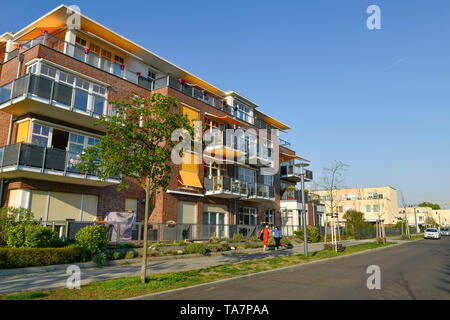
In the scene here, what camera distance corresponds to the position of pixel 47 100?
15.2 meters

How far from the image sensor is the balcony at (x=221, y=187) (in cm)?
2420

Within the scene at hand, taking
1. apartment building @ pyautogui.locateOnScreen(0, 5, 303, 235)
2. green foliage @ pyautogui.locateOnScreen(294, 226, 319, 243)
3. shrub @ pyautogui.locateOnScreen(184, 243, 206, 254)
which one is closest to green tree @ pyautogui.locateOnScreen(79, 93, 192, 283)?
apartment building @ pyautogui.locateOnScreen(0, 5, 303, 235)

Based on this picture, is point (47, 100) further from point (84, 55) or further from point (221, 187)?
point (221, 187)

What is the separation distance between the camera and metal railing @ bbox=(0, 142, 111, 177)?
14.4 metres

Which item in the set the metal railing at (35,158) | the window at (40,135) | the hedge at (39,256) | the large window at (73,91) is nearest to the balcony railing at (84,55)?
the large window at (73,91)

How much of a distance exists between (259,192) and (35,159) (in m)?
18.7

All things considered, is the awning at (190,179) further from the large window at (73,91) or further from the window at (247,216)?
the large window at (73,91)

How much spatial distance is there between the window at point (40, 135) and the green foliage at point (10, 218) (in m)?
4.39

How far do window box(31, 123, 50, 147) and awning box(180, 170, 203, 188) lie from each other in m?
9.08

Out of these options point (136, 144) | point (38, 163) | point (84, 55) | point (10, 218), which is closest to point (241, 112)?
point (84, 55)
